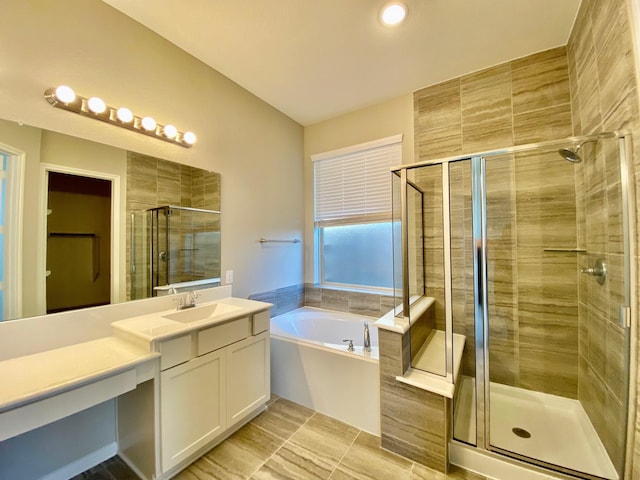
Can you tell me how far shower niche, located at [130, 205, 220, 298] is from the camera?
67.2 inches

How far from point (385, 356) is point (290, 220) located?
1.82 metres

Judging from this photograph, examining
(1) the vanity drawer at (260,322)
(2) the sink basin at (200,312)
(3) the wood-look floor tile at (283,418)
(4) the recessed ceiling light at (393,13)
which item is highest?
(4) the recessed ceiling light at (393,13)

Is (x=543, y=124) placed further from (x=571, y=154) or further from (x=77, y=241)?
(x=77, y=241)

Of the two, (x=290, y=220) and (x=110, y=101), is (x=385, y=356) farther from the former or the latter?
(x=110, y=101)

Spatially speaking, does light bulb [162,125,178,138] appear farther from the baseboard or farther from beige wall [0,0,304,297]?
the baseboard

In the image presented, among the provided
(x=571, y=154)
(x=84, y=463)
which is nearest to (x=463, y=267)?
(x=571, y=154)

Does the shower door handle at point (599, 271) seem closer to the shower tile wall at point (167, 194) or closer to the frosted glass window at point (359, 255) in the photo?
the frosted glass window at point (359, 255)

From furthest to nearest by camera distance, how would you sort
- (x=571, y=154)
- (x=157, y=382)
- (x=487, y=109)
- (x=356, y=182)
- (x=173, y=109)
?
1. (x=356, y=182)
2. (x=487, y=109)
3. (x=173, y=109)
4. (x=571, y=154)
5. (x=157, y=382)

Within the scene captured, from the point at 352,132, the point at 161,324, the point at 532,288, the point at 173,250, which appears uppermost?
the point at 352,132

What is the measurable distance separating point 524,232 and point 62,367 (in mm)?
2940

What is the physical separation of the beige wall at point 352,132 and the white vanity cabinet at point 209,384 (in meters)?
1.42

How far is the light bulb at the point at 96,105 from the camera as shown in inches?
57.9

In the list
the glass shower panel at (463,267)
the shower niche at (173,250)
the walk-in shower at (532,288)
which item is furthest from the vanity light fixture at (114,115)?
the glass shower panel at (463,267)

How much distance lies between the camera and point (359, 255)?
2.86 meters
